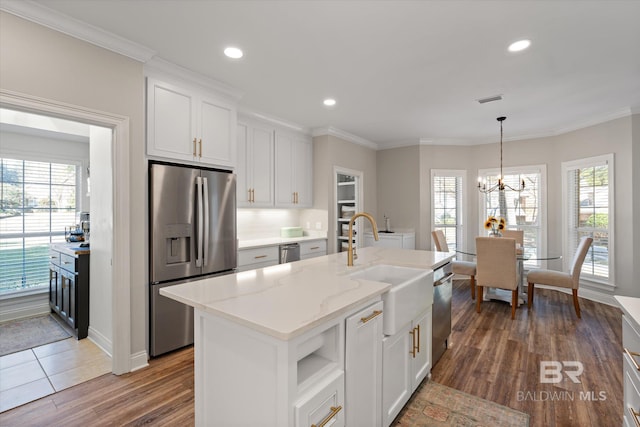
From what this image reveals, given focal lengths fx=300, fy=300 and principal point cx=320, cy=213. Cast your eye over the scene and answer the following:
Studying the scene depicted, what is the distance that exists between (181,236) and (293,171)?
2.26 meters

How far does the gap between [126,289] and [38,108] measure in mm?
1448

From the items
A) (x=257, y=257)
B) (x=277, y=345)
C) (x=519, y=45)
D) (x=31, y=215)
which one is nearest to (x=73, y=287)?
(x=31, y=215)

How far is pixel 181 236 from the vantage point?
2.84m

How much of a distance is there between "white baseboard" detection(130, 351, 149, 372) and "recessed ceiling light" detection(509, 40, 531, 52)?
13.3 ft

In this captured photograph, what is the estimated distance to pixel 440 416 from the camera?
77.1 inches

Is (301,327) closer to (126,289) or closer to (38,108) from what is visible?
(126,289)

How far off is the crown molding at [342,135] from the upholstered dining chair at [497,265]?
2.69 metres

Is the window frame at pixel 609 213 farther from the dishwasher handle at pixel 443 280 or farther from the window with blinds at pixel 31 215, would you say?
the window with blinds at pixel 31 215

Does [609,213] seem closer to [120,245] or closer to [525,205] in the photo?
[525,205]

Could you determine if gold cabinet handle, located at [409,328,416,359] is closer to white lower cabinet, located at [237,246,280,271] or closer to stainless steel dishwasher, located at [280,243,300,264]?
white lower cabinet, located at [237,246,280,271]

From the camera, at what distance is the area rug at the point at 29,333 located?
2971 mm

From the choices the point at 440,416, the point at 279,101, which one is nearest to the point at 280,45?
the point at 279,101

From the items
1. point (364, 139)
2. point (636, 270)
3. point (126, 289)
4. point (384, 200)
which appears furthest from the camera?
point (384, 200)

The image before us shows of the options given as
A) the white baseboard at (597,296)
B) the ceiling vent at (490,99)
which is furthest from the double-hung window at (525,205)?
the ceiling vent at (490,99)
